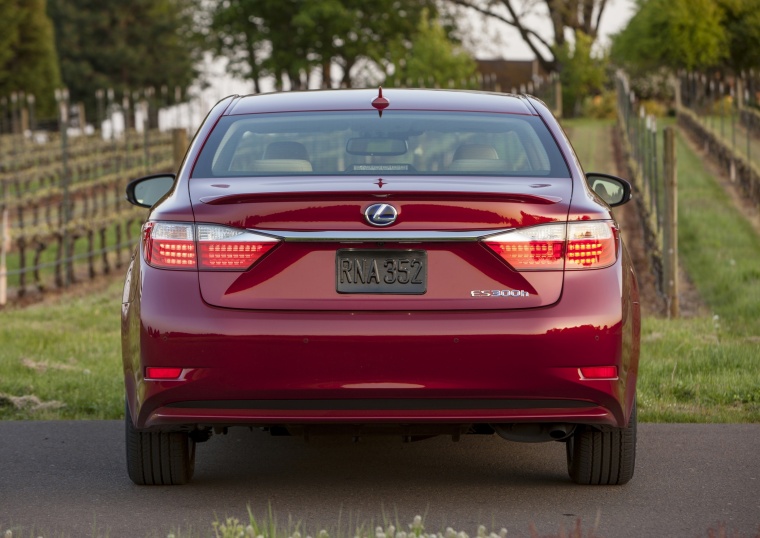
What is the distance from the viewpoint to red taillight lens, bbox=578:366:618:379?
532 cm

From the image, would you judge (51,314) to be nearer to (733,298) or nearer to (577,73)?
(733,298)

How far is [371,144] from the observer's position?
6152mm

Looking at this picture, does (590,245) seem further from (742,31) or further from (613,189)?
(742,31)

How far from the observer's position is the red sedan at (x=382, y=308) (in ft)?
17.1

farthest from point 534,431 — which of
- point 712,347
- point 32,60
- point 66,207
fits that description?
point 32,60

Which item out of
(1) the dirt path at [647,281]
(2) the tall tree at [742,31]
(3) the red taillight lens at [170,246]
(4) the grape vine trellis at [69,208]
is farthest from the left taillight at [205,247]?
(2) the tall tree at [742,31]

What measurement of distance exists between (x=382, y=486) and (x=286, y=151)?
1.42m

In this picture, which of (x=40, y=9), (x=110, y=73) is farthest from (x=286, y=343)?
(x=110, y=73)

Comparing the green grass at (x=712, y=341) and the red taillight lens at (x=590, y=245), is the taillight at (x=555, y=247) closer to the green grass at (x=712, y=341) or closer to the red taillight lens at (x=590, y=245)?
the red taillight lens at (x=590, y=245)

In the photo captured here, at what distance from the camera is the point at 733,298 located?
13.7m

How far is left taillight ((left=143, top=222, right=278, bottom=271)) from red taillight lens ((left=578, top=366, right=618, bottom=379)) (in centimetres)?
119

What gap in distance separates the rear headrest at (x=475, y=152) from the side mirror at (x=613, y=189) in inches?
28.7

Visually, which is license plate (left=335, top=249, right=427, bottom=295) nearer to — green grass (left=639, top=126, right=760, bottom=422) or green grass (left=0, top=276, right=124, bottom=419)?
green grass (left=639, top=126, right=760, bottom=422)

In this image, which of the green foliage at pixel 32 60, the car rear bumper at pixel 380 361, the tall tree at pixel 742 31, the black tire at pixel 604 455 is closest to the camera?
the car rear bumper at pixel 380 361
